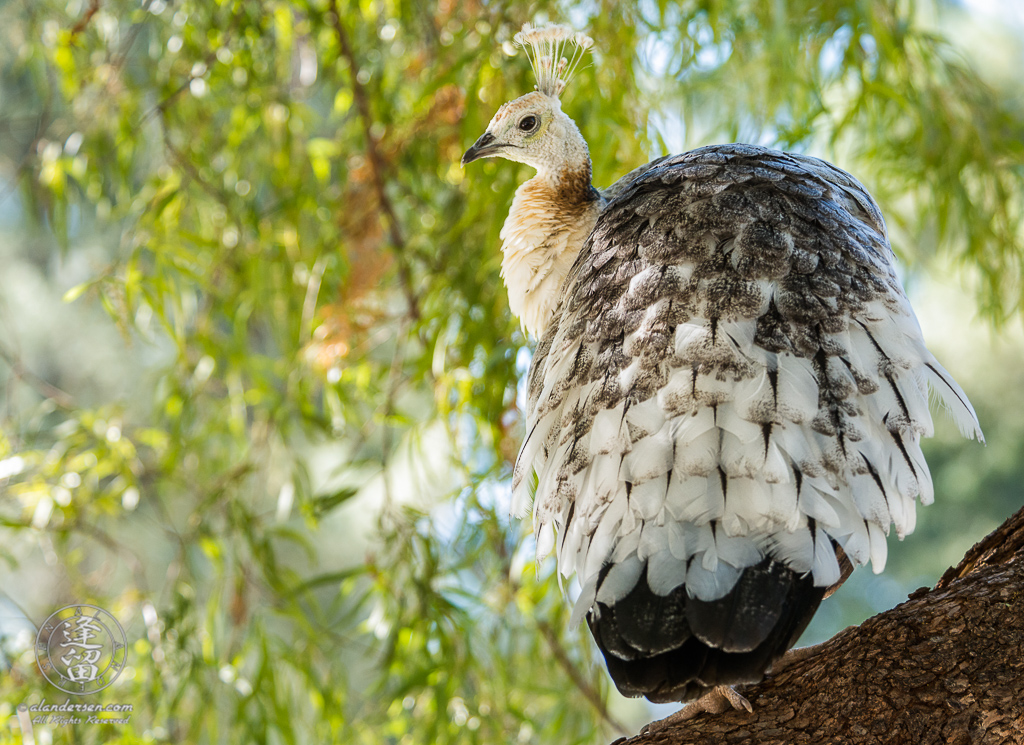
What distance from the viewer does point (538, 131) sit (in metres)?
1.54

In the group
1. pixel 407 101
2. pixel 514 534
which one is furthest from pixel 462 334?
pixel 407 101

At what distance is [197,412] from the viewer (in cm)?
232

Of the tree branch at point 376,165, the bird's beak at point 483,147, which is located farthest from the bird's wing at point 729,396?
the tree branch at point 376,165

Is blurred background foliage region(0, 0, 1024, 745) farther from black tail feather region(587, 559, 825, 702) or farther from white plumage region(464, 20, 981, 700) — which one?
black tail feather region(587, 559, 825, 702)

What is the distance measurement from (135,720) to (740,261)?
1621mm

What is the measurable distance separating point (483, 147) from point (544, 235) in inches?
8.2

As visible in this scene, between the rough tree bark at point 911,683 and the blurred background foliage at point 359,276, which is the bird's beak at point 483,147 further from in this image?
the rough tree bark at point 911,683

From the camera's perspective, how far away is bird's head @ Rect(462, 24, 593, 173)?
5.01ft

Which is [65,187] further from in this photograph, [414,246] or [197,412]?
[414,246]

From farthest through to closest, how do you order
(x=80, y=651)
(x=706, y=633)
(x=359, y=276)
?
(x=359, y=276)
(x=80, y=651)
(x=706, y=633)

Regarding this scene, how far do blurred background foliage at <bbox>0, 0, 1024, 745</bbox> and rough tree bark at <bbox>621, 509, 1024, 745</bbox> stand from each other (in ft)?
3.02

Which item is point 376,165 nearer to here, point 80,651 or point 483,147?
point 483,147

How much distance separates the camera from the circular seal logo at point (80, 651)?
1.81 meters

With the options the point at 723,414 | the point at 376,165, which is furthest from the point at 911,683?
the point at 376,165
